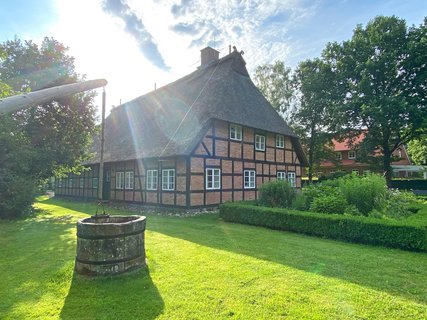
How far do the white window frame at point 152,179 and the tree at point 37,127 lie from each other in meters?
4.72

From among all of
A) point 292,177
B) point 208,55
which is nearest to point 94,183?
point 208,55

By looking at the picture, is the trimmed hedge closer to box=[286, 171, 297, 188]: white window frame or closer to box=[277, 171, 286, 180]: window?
box=[277, 171, 286, 180]: window

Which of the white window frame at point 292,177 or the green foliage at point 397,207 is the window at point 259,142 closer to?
the white window frame at point 292,177

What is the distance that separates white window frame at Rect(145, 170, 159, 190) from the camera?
49.5 ft

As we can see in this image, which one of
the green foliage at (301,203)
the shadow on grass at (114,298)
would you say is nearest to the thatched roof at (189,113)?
the green foliage at (301,203)

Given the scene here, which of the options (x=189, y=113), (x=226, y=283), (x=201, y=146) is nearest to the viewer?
(x=226, y=283)

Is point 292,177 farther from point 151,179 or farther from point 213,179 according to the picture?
point 151,179

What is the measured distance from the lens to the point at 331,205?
9.90m

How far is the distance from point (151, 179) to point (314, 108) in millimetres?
20308

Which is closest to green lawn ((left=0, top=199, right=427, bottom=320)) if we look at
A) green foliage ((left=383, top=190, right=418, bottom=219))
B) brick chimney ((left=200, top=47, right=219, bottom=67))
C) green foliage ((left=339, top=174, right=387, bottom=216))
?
green foliage ((left=339, top=174, right=387, bottom=216))

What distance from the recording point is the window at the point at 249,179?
16734 millimetres

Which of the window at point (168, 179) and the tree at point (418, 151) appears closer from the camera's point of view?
the window at point (168, 179)

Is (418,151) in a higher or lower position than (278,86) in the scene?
lower

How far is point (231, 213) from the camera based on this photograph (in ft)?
37.7
